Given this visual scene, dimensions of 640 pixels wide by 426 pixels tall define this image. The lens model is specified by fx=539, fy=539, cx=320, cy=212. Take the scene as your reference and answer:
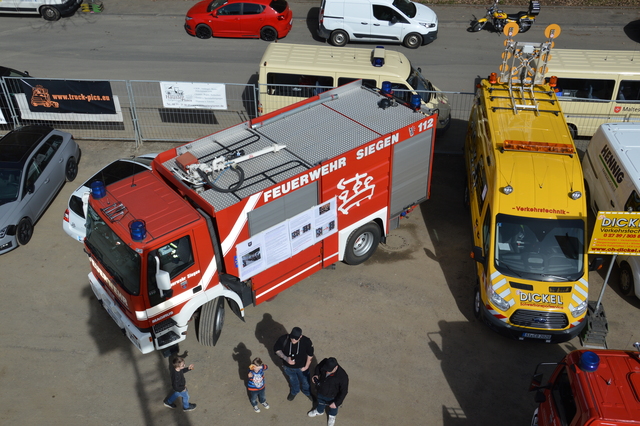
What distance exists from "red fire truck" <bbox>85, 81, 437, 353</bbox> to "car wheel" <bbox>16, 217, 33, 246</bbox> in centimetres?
332

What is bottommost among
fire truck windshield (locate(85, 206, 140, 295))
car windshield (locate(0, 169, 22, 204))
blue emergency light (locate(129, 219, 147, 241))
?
car windshield (locate(0, 169, 22, 204))

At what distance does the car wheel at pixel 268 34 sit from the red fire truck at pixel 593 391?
16.4 meters

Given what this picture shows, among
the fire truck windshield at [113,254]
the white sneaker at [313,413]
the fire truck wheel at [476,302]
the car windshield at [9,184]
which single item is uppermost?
the fire truck windshield at [113,254]

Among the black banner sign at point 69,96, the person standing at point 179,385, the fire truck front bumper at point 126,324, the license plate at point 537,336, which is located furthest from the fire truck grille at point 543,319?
the black banner sign at point 69,96

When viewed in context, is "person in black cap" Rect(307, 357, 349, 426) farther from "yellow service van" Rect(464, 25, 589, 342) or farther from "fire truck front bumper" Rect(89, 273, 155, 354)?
"yellow service van" Rect(464, 25, 589, 342)

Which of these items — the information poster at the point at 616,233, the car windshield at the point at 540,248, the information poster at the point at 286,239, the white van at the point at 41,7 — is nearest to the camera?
the information poster at the point at 616,233

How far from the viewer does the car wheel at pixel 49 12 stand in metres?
22.1

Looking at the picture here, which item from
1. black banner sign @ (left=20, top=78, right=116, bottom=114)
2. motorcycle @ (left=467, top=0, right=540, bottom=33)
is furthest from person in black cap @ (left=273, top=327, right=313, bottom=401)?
motorcycle @ (left=467, top=0, right=540, bottom=33)

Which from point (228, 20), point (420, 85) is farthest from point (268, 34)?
point (420, 85)

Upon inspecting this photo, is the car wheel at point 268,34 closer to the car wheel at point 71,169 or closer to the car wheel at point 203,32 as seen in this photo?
the car wheel at point 203,32

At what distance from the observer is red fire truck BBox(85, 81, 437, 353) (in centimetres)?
816

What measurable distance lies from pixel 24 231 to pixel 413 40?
14.4m

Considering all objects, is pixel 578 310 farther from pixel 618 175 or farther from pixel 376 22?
pixel 376 22

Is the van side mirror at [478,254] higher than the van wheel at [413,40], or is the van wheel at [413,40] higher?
the van wheel at [413,40]
